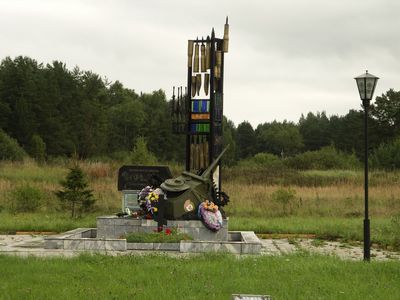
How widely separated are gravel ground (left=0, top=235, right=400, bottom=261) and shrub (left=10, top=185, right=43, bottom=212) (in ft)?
15.0

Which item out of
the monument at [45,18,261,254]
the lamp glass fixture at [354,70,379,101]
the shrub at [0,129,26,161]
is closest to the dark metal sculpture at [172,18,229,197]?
the monument at [45,18,261,254]

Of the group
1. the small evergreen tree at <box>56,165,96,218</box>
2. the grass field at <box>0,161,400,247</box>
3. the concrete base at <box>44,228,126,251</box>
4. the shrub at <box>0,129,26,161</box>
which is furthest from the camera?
the shrub at <box>0,129,26,161</box>

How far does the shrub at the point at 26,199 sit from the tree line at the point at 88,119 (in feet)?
65.6

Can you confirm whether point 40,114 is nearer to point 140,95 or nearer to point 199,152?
point 140,95

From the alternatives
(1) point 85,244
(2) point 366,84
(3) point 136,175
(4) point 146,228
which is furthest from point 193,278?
(3) point 136,175

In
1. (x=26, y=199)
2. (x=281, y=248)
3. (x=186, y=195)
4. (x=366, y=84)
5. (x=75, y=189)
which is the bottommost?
(x=281, y=248)

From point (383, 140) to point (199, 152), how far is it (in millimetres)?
45698

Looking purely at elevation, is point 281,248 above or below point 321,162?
below

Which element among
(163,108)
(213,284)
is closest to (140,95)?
(163,108)

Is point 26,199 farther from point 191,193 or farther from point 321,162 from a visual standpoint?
point 321,162

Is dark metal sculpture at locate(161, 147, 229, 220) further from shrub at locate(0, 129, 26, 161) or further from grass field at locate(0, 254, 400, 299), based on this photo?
shrub at locate(0, 129, 26, 161)

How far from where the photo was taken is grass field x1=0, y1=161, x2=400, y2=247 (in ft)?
52.3

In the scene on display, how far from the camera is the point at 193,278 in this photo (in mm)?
7656

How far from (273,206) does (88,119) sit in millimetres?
37178
